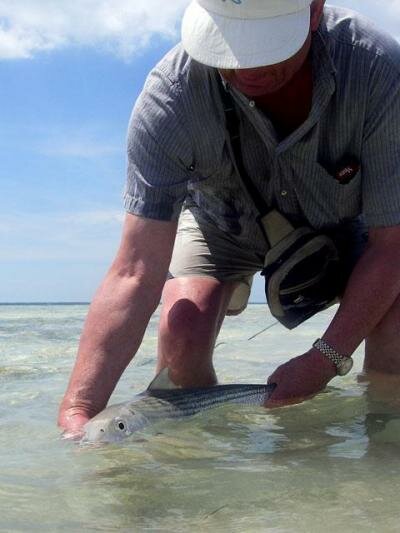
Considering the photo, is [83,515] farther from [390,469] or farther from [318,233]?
[318,233]

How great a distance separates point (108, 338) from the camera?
3350 mm

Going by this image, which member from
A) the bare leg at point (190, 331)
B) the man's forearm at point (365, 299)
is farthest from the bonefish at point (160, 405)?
the bare leg at point (190, 331)

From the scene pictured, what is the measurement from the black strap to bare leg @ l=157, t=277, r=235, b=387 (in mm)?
604

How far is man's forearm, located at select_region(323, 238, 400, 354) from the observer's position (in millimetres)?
3535

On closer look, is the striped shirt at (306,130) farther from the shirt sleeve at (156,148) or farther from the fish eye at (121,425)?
the fish eye at (121,425)

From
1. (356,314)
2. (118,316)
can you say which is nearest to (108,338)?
(118,316)

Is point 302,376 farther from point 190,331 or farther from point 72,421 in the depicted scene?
point 72,421

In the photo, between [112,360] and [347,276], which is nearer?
[112,360]

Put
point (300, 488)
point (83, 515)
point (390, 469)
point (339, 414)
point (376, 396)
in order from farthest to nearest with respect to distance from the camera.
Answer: point (376, 396) → point (339, 414) → point (390, 469) → point (300, 488) → point (83, 515)

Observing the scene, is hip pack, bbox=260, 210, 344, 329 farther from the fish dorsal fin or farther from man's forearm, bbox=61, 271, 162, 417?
the fish dorsal fin

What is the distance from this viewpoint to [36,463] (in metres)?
2.93

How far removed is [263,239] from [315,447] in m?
1.42

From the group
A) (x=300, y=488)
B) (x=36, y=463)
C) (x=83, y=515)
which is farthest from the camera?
(x=36, y=463)

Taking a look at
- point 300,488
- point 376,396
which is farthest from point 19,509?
point 376,396
